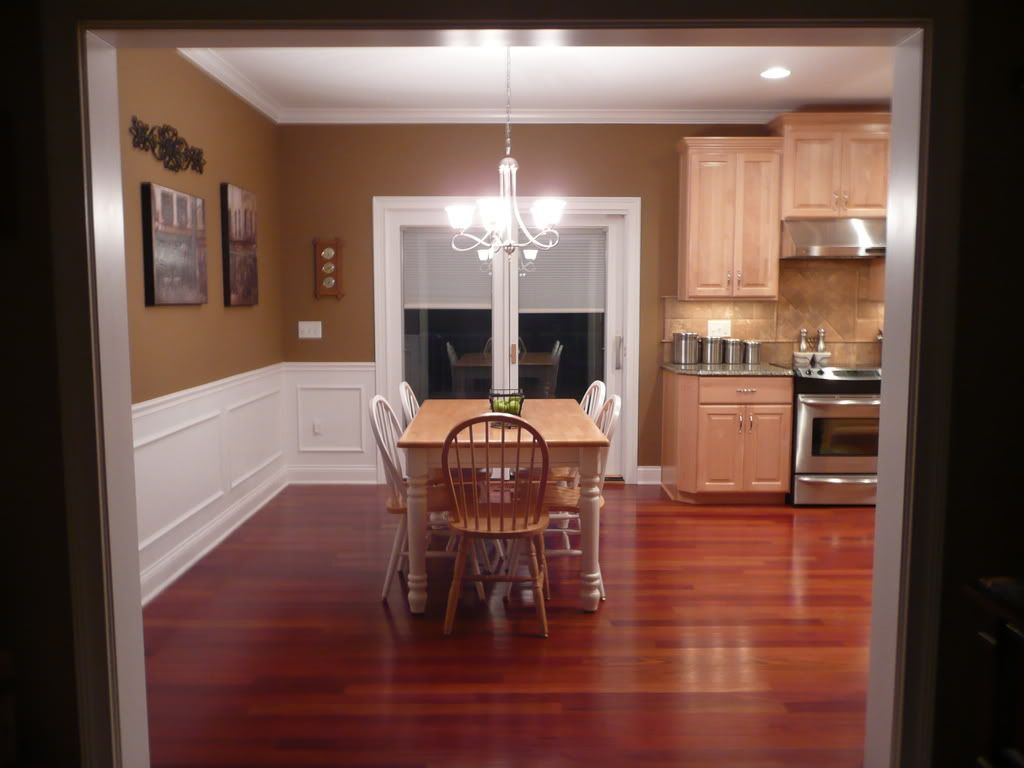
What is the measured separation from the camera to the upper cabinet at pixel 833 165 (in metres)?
5.44

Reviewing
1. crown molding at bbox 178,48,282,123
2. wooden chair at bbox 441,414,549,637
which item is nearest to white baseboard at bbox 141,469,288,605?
wooden chair at bbox 441,414,549,637

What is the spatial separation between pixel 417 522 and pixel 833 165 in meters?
3.86

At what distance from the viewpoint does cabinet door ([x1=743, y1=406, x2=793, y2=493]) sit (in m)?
5.41

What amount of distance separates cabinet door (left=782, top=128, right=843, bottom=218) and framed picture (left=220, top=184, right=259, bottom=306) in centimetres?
351

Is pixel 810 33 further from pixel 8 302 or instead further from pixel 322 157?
pixel 322 157

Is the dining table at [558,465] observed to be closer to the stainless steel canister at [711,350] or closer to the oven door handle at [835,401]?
the oven door handle at [835,401]

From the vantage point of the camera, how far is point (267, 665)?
3.04 m

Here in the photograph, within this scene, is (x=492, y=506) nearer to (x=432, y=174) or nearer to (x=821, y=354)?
(x=432, y=174)

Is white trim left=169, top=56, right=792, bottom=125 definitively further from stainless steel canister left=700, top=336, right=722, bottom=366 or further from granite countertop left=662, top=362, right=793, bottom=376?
granite countertop left=662, top=362, right=793, bottom=376

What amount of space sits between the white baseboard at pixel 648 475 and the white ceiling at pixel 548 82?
252 centimetres

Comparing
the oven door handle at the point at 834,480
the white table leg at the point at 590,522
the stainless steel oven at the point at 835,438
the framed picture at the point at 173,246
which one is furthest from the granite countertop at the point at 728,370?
the framed picture at the point at 173,246

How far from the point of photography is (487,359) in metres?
6.10

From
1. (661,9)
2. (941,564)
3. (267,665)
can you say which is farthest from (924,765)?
(267,665)

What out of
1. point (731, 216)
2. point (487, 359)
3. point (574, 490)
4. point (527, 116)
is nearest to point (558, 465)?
point (574, 490)
